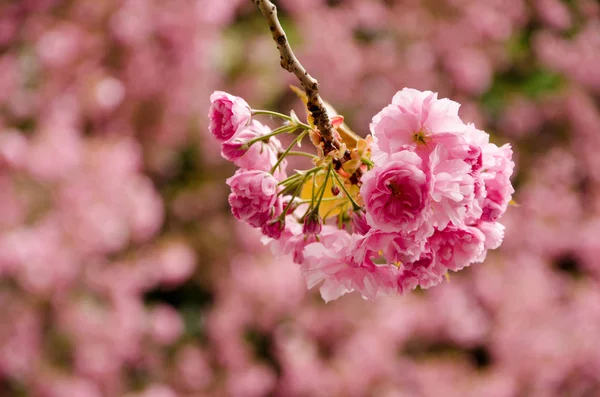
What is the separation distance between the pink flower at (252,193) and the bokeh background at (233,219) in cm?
151

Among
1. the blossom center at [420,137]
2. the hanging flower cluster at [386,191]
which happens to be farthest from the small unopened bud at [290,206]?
the blossom center at [420,137]

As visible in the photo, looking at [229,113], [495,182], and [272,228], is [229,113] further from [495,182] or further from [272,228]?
[495,182]

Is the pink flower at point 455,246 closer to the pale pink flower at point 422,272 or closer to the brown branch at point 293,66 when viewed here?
the pale pink flower at point 422,272

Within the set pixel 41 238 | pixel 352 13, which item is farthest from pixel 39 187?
pixel 352 13

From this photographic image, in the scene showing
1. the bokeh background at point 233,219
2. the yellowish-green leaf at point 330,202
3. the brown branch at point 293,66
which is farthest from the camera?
the bokeh background at point 233,219

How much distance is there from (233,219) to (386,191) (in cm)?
218

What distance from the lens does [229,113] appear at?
46 cm

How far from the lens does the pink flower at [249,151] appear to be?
458mm

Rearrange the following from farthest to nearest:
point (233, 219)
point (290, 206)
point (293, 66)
A: point (233, 219), point (290, 206), point (293, 66)

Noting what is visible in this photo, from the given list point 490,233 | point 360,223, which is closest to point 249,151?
point 360,223

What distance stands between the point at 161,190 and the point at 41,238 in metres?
0.83

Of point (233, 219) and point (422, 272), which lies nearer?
point (422, 272)

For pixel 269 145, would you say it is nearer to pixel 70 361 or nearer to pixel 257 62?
pixel 70 361

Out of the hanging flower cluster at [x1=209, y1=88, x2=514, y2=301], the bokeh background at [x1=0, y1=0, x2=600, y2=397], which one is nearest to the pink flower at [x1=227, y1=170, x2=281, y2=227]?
the hanging flower cluster at [x1=209, y1=88, x2=514, y2=301]
